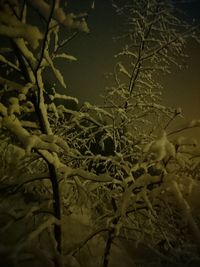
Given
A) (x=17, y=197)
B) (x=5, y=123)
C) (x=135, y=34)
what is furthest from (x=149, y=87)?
(x=5, y=123)

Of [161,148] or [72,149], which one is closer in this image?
[161,148]

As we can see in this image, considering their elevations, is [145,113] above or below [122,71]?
below

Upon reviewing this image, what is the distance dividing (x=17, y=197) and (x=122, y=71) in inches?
154

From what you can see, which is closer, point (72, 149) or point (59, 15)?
point (59, 15)

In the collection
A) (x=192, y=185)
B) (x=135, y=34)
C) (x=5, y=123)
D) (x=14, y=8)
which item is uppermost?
(x=135, y=34)

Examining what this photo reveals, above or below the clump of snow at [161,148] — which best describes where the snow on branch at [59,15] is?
above

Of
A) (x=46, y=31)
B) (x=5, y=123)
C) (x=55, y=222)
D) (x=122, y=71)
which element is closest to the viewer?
(x=46, y=31)

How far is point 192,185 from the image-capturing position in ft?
9.59

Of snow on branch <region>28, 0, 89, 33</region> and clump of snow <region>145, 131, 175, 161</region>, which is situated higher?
snow on branch <region>28, 0, 89, 33</region>

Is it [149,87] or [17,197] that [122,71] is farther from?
[17,197]

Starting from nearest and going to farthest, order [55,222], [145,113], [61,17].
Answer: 1. [61,17]
2. [55,222]
3. [145,113]

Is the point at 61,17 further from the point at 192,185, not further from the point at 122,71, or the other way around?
the point at 122,71

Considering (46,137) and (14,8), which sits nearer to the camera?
(14,8)

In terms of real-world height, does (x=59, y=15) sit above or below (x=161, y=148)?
above
